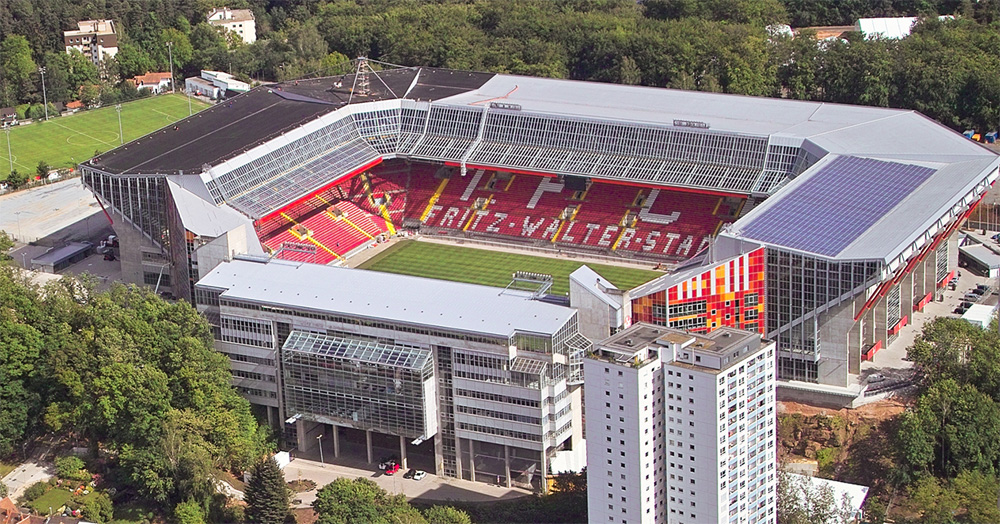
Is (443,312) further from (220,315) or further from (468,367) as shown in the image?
(220,315)

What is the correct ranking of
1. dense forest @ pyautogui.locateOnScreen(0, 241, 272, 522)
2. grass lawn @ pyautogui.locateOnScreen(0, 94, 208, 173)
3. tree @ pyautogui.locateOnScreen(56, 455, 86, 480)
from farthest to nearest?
grass lawn @ pyautogui.locateOnScreen(0, 94, 208, 173), tree @ pyautogui.locateOnScreen(56, 455, 86, 480), dense forest @ pyautogui.locateOnScreen(0, 241, 272, 522)

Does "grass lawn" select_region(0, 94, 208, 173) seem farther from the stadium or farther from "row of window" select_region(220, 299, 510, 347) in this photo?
"row of window" select_region(220, 299, 510, 347)

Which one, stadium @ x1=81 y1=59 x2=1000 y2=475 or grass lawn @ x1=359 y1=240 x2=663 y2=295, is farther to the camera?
Answer: grass lawn @ x1=359 y1=240 x2=663 y2=295

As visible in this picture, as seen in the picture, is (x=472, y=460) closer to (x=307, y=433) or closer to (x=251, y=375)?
(x=307, y=433)

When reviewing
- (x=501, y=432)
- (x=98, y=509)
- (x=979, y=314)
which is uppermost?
(x=979, y=314)

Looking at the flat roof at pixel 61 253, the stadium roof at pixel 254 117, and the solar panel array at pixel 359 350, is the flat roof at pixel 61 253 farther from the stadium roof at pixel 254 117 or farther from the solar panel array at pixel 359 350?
the solar panel array at pixel 359 350

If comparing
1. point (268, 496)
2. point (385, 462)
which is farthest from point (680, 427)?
point (268, 496)

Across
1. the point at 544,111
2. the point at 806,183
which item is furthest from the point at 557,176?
the point at 806,183

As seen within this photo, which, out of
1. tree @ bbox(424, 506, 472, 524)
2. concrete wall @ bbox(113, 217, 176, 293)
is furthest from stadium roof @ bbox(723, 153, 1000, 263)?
concrete wall @ bbox(113, 217, 176, 293)
